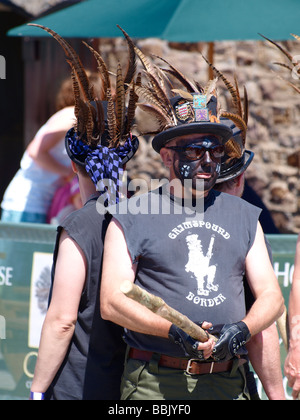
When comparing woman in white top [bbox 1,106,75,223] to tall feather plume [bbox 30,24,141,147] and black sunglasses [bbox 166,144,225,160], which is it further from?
black sunglasses [bbox 166,144,225,160]

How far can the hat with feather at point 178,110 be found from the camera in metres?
2.69

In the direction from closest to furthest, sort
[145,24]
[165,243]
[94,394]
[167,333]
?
[167,333], [165,243], [94,394], [145,24]

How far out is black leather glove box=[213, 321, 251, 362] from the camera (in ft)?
7.90

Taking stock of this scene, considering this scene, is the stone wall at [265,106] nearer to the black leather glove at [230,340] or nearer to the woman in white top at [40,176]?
the woman in white top at [40,176]

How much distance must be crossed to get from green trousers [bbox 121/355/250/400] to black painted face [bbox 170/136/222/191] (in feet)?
2.32

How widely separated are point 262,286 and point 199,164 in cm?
55

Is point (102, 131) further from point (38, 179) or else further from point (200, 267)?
point (38, 179)

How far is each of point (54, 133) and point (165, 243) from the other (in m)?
2.50

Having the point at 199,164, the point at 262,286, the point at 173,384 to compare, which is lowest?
the point at 173,384

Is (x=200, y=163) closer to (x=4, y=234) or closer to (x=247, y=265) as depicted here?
(x=247, y=265)

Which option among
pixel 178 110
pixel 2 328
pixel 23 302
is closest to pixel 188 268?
pixel 178 110

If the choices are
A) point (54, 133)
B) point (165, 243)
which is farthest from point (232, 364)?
point (54, 133)

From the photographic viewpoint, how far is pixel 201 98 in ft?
9.04

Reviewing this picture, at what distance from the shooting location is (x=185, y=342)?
2379mm
